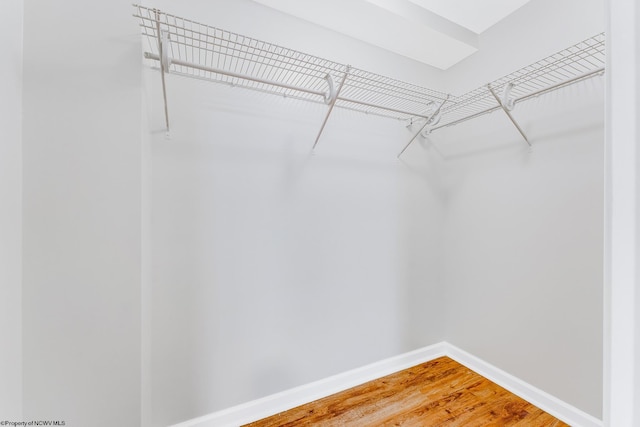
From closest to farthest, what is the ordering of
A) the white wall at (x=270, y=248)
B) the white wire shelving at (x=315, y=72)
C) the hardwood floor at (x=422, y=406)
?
the white wire shelving at (x=315, y=72), the white wall at (x=270, y=248), the hardwood floor at (x=422, y=406)

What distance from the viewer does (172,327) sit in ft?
3.94

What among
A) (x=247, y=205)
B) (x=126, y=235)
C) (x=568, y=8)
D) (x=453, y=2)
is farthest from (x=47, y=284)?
(x=568, y=8)

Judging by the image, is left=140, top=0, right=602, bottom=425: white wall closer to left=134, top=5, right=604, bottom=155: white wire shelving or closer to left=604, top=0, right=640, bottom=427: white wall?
left=134, top=5, right=604, bottom=155: white wire shelving

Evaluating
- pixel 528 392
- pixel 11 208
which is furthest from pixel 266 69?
pixel 528 392

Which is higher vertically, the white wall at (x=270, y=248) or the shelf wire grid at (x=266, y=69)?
the shelf wire grid at (x=266, y=69)

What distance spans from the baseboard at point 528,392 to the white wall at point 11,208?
2.24 metres

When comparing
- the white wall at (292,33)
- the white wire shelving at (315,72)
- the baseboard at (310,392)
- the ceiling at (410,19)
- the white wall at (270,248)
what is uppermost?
the ceiling at (410,19)

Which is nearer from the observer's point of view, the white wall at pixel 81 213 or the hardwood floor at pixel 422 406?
the white wall at pixel 81 213

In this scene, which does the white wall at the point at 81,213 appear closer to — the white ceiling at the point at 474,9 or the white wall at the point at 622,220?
the white wall at the point at 622,220

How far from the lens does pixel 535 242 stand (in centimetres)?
148

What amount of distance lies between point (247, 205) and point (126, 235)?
1.85 ft

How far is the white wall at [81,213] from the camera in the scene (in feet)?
2.58

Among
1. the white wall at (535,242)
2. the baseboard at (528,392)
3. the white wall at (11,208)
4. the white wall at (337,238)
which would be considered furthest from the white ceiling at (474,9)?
the baseboard at (528,392)

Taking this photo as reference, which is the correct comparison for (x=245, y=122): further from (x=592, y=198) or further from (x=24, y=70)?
(x=592, y=198)
